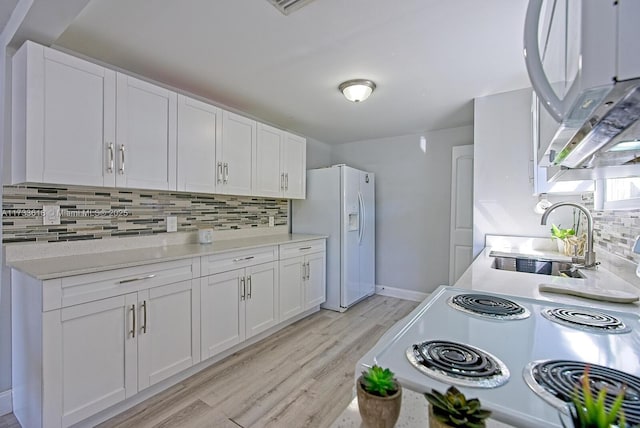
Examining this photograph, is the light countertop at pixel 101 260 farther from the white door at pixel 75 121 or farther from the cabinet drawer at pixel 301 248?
the cabinet drawer at pixel 301 248

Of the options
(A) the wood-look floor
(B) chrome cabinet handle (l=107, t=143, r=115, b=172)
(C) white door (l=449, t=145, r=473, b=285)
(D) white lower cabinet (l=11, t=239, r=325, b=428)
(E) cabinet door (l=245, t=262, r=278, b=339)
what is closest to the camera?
(D) white lower cabinet (l=11, t=239, r=325, b=428)

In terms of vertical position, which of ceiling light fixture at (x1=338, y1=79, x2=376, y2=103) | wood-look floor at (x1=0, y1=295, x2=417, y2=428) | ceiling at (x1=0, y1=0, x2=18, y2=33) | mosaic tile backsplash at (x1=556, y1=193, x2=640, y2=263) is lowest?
wood-look floor at (x1=0, y1=295, x2=417, y2=428)

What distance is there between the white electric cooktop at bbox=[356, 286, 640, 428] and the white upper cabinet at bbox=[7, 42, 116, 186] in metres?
1.97

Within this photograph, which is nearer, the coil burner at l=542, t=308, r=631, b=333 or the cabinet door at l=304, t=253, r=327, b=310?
the coil burner at l=542, t=308, r=631, b=333

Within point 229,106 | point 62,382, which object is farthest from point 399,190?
point 62,382

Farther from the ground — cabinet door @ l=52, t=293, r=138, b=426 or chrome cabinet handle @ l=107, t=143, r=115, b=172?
chrome cabinet handle @ l=107, t=143, r=115, b=172

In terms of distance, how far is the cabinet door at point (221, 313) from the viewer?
2.22m

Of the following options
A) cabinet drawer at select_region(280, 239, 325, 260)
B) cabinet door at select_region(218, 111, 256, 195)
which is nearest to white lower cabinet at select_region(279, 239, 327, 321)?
cabinet drawer at select_region(280, 239, 325, 260)

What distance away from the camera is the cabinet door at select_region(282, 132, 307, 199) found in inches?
133

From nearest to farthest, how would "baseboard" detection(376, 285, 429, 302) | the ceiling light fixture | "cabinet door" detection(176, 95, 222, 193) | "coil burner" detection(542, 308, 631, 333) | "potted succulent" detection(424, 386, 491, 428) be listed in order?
1. "potted succulent" detection(424, 386, 491, 428)
2. "coil burner" detection(542, 308, 631, 333)
3. "cabinet door" detection(176, 95, 222, 193)
4. the ceiling light fixture
5. "baseboard" detection(376, 285, 429, 302)

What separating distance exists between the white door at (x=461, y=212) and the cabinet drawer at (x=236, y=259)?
2140mm

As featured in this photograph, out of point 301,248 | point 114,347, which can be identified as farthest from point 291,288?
point 114,347

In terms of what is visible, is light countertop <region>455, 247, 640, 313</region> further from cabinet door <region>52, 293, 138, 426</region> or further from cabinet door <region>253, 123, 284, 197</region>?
cabinet door <region>253, 123, 284, 197</region>

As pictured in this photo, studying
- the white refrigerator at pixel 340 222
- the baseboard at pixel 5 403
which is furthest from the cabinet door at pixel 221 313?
the white refrigerator at pixel 340 222
